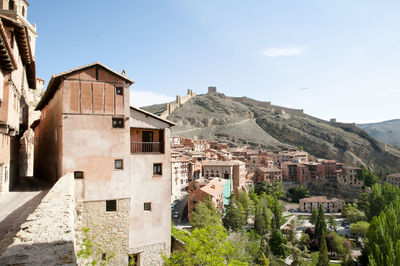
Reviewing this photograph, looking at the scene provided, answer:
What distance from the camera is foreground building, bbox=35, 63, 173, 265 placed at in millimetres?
13055

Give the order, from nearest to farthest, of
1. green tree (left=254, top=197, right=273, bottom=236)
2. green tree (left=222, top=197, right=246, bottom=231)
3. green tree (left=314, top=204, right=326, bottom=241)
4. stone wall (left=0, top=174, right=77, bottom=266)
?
stone wall (left=0, top=174, right=77, bottom=266) → green tree (left=222, top=197, right=246, bottom=231) → green tree (left=254, top=197, right=273, bottom=236) → green tree (left=314, top=204, right=326, bottom=241)

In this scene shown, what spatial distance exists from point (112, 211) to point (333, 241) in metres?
46.1

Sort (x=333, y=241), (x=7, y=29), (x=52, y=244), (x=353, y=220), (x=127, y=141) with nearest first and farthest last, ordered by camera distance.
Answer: (x=52, y=244) → (x=7, y=29) → (x=127, y=141) → (x=333, y=241) → (x=353, y=220)

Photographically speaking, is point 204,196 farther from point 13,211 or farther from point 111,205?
point 13,211

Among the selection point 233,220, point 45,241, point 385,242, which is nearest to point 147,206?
point 45,241

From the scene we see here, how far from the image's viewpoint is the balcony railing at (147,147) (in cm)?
1530

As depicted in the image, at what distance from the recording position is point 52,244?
4.30m

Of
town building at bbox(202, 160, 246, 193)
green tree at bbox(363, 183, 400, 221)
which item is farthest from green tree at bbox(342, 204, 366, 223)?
town building at bbox(202, 160, 246, 193)

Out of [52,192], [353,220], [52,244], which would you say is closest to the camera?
[52,244]

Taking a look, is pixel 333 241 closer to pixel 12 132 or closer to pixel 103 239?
pixel 103 239

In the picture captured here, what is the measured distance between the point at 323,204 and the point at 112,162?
231ft

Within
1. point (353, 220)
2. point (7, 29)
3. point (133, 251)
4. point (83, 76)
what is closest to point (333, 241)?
point (353, 220)

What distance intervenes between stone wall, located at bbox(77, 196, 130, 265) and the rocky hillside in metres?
101

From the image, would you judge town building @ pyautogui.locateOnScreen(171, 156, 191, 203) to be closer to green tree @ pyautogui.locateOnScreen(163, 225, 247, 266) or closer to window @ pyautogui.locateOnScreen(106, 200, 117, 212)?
green tree @ pyautogui.locateOnScreen(163, 225, 247, 266)
